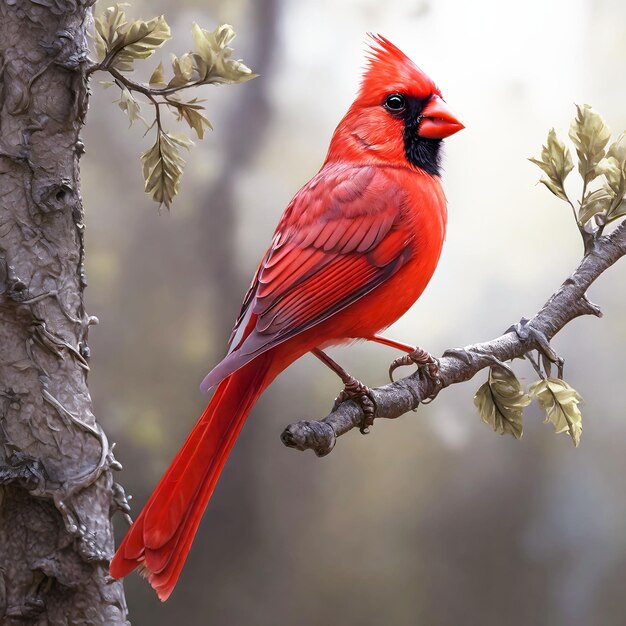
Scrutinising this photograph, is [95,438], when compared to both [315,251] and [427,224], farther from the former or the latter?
[427,224]

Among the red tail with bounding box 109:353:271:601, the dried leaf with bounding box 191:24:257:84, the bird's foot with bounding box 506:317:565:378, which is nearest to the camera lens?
the red tail with bounding box 109:353:271:601

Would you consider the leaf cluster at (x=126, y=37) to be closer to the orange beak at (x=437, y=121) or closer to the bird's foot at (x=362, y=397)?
the orange beak at (x=437, y=121)

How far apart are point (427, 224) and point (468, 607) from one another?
1.02 metres

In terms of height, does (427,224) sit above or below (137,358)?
above

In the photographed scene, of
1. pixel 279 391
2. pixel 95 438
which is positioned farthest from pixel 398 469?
pixel 95 438

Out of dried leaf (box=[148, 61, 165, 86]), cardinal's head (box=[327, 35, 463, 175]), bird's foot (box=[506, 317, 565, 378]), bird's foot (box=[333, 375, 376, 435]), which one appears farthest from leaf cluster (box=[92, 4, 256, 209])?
bird's foot (box=[506, 317, 565, 378])

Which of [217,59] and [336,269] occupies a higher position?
[217,59]

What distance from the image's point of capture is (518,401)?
1081 mm

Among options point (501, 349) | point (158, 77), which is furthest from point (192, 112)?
point (501, 349)

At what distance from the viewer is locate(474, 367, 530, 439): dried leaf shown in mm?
1080

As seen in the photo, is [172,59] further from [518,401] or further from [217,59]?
[518,401]

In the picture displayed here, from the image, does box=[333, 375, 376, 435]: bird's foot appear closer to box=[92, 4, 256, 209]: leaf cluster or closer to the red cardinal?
the red cardinal

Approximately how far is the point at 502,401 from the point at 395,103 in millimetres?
386

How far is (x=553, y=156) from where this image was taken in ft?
3.55
